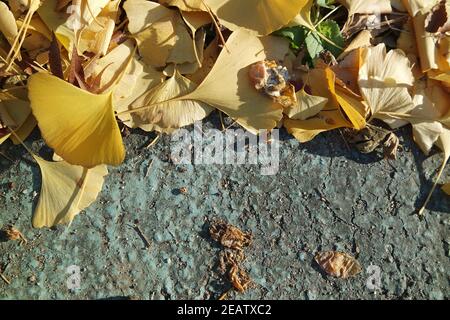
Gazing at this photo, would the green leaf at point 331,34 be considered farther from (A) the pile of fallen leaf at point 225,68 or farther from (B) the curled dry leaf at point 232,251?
(B) the curled dry leaf at point 232,251

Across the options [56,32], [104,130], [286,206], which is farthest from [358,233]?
[56,32]

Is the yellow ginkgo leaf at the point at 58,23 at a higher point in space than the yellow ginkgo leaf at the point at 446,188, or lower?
higher

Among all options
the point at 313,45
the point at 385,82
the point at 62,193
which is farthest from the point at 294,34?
the point at 62,193

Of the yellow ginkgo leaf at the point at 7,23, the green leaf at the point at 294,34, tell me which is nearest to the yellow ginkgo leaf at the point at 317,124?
the green leaf at the point at 294,34

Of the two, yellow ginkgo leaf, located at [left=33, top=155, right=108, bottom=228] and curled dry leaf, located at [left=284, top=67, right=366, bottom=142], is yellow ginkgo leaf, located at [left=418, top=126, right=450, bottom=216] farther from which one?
yellow ginkgo leaf, located at [left=33, top=155, right=108, bottom=228]

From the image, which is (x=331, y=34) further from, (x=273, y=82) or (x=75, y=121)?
(x=75, y=121)

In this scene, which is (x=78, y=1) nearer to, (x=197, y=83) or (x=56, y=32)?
(x=56, y=32)
